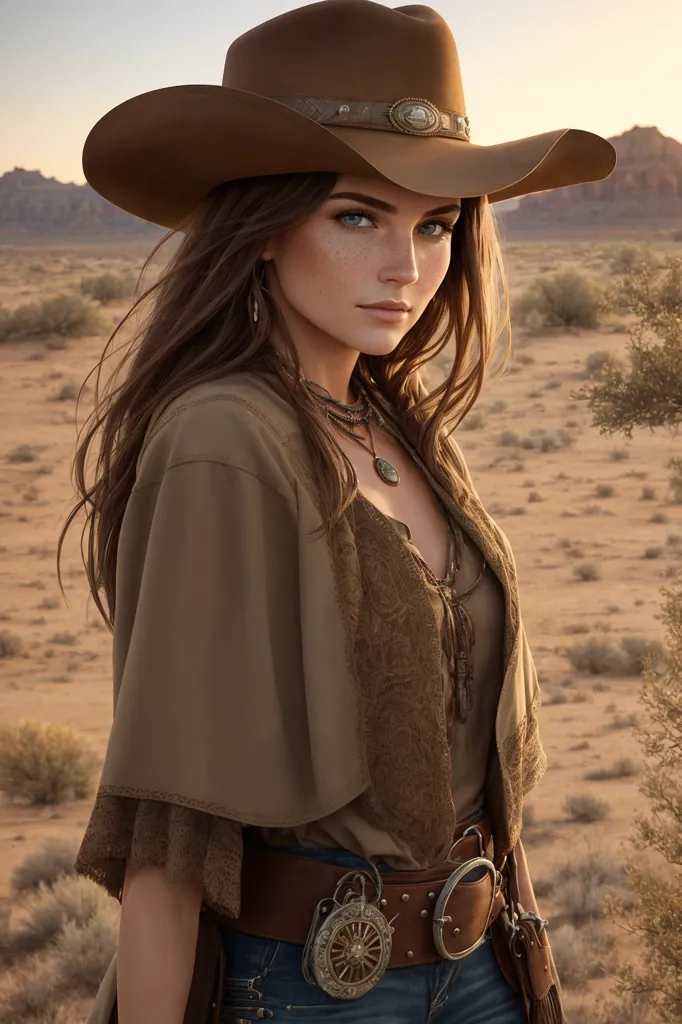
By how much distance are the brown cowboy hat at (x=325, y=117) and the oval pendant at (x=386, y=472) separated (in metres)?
0.42

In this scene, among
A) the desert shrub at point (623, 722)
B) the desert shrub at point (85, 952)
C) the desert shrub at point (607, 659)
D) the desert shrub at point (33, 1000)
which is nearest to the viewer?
the desert shrub at point (33, 1000)

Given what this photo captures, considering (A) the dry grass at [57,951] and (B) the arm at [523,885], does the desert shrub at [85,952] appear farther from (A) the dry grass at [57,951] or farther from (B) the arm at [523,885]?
(B) the arm at [523,885]

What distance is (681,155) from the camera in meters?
Result: 53.7

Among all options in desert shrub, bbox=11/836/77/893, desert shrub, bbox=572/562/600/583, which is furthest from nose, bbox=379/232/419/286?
desert shrub, bbox=572/562/600/583

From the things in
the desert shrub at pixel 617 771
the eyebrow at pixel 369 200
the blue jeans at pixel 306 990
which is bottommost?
the desert shrub at pixel 617 771

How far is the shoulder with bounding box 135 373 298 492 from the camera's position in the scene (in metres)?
1.62

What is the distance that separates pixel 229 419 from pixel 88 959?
4411 millimetres

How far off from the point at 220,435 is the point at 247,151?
0.42m

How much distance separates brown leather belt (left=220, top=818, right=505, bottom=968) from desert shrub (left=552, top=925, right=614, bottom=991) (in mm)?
4192

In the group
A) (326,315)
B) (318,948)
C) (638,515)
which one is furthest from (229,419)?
(638,515)

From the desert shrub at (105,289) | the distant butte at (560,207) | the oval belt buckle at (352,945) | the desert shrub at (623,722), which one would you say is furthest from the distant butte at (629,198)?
the oval belt buckle at (352,945)

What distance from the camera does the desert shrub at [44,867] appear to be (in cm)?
648

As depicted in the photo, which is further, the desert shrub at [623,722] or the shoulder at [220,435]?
the desert shrub at [623,722]

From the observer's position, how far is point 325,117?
1.80m
